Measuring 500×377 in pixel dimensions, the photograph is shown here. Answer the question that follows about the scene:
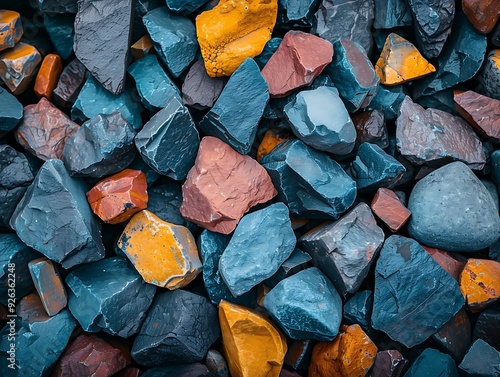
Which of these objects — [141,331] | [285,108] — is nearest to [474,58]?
[285,108]

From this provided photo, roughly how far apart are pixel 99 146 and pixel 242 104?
18.8 inches

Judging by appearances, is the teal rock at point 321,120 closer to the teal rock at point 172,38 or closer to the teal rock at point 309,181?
the teal rock at point 309,181

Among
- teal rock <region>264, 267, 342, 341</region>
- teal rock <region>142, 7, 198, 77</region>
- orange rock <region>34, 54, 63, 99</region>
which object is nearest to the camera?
teal rock <region>264, 267, 342, 341</region>

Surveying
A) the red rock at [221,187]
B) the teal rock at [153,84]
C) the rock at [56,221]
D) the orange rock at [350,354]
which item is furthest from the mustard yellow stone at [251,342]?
the teal rock at [153,84]

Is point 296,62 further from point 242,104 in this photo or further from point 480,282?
point 480,282

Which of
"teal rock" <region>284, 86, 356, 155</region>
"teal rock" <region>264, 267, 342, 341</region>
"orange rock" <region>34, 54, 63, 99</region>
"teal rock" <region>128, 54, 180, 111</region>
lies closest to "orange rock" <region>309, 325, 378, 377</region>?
"teal rock" <region>264, 267, 342, 341</region>

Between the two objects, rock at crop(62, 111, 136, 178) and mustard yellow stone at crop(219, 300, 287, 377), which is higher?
rock at crop(62, 111, 136, 178)

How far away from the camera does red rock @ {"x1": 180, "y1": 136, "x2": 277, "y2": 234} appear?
1.68 m

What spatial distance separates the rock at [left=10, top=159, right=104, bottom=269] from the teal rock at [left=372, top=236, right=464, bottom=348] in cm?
94

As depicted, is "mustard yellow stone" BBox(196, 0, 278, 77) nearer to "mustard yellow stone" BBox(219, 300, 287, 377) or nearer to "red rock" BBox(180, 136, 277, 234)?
"red rock" BBox(180, 136, 277, 234)

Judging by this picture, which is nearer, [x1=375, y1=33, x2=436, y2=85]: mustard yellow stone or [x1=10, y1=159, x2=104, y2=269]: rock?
[x1=10, y1=159, x2=104, y2=269]: rock

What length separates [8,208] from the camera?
1.76 meters

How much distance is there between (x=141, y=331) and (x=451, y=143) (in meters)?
1.23

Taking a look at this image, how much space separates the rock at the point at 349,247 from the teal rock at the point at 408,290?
5cm
